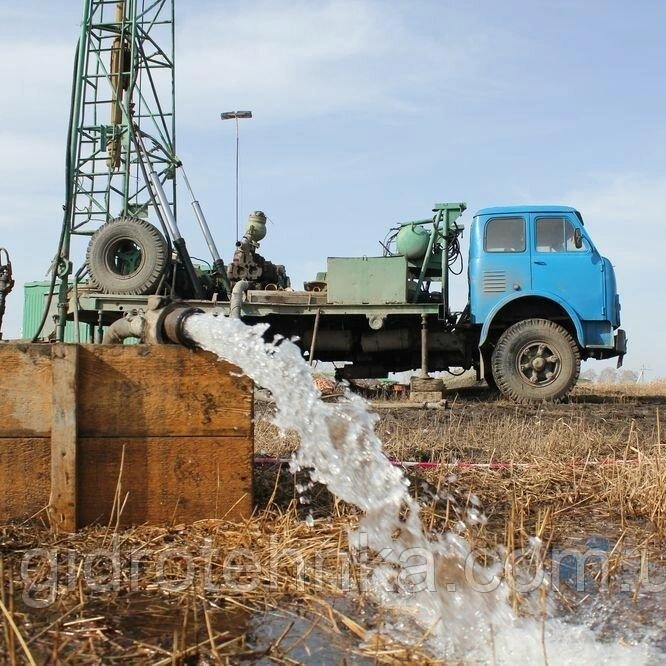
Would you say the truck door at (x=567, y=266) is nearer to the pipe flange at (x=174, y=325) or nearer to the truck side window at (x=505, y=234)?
the truck side window at (x=505, y=234)

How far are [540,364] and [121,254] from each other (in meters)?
5.80

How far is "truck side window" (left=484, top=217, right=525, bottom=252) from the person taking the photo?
11386mm

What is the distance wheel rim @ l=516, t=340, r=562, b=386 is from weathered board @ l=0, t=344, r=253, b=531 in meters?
7.77

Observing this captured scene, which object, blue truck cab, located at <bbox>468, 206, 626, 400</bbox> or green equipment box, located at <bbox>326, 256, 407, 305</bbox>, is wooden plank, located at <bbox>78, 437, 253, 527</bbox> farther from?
blue truck cab, located at <bbox>468, 206, 626, 400</bbox>

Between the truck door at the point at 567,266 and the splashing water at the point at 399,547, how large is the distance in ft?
22.5

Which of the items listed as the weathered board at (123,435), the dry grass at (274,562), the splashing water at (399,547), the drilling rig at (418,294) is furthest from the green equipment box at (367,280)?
the weathered board at (123,435)

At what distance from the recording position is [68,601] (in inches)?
116

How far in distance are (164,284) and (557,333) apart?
17.3 ft

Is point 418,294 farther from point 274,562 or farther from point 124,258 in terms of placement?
point 274,562

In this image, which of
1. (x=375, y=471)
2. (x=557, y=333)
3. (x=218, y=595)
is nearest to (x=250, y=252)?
(x=557, y=333)

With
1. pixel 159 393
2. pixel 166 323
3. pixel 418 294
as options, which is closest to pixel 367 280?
pixel 418 294

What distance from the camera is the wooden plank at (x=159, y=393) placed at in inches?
152

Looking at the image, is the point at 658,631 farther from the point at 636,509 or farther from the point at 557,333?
the point at 557,333

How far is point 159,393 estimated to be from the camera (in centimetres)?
388
